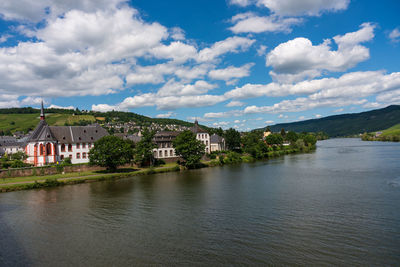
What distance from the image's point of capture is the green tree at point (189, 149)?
62844 millimetres

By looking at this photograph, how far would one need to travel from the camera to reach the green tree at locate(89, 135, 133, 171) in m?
52.2

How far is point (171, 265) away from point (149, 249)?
2.87 metres

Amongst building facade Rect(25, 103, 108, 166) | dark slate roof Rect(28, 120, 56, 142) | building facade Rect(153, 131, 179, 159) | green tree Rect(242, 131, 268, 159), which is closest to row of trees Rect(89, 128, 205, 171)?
building facade Rect(153, 131, 179, 159)

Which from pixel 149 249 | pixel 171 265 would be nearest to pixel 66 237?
pixel 149 249

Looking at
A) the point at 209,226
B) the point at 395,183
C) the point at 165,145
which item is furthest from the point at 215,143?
the point at 209,226

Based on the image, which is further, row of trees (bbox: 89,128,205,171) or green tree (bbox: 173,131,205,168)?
green tree (bbox: 173,131,205,168)

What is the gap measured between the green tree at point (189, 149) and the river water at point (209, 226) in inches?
1001

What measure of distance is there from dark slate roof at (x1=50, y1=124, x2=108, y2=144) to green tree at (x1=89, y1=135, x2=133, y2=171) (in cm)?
1135

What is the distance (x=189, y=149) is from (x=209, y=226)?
41.5 m

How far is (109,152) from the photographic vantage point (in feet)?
172

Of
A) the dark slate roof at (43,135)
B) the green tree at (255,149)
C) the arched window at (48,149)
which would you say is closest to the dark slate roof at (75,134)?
the dark slate roof at (43,135)

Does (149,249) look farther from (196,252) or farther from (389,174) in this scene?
(389,174)

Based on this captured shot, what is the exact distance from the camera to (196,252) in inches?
674

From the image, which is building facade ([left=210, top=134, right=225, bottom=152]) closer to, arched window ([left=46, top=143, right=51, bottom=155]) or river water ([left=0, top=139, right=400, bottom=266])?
arched window ([left=46, top=143, right=51, bottom=155])
